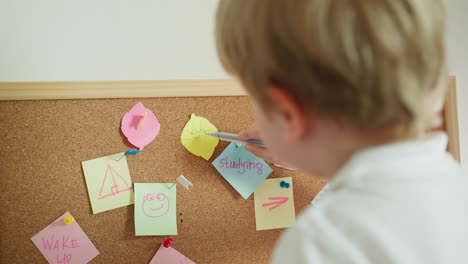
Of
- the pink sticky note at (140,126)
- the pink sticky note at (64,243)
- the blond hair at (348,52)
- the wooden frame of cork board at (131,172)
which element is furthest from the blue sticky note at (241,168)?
the blond hair at (348,52)

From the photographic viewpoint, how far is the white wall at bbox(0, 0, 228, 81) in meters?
0.64

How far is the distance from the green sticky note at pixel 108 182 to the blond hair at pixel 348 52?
38cm

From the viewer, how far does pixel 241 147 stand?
0.72 meters

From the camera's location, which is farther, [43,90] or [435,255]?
[43,90]

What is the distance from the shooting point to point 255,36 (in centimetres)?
35

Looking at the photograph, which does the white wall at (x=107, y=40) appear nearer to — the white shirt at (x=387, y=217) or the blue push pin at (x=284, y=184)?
the blue push pin at (x=284, y=184)

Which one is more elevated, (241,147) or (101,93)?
(101,93)

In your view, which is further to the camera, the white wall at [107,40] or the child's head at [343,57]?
the white wall at [107,40]

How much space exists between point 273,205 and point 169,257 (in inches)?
8.2

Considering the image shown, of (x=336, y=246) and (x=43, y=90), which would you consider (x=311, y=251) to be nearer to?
(x=336, y=246)

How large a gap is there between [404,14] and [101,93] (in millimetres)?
503

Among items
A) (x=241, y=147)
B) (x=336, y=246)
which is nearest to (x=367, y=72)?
(x=336, y=246)

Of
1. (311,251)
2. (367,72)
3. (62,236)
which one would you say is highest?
(367,72)

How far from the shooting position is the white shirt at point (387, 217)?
349 millimetres
